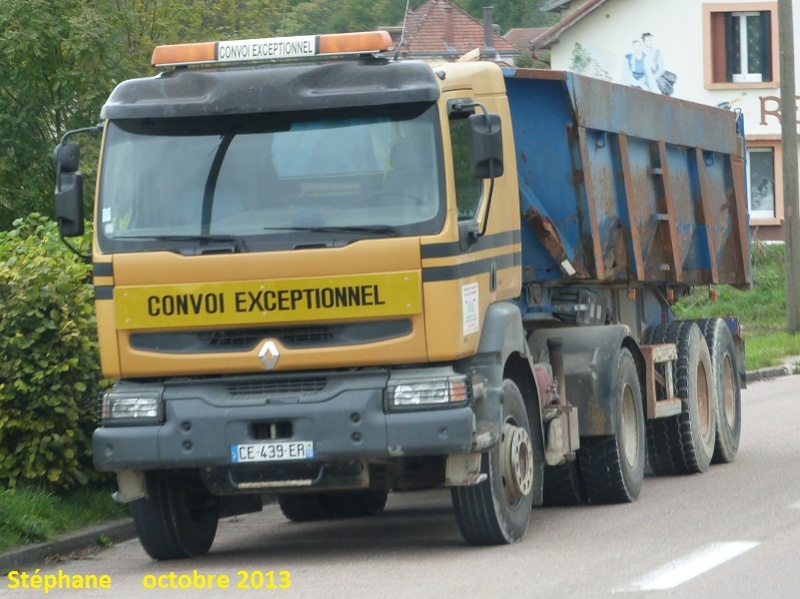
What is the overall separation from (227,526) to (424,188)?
3963 millimetres

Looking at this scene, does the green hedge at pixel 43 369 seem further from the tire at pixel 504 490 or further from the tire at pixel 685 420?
the tire at pixel 685 420

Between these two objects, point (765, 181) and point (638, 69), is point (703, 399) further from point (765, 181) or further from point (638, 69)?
point (638, 69)

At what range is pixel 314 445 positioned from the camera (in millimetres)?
8789

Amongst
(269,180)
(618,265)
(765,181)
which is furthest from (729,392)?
(765,181)

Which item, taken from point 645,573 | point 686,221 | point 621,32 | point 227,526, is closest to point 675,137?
point 686,221

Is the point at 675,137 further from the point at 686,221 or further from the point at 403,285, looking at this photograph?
the point at 403,285

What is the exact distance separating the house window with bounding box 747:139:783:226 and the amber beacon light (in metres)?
31.1

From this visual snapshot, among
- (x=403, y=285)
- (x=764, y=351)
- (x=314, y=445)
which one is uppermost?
(x=403, y=285)

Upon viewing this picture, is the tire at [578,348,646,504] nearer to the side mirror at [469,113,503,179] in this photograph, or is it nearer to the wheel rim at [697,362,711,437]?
the wheel rim at [697,362,711,437]

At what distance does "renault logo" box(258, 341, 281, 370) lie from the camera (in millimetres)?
8852

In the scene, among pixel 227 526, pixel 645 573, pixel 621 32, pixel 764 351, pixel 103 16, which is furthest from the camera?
pixel 621 32

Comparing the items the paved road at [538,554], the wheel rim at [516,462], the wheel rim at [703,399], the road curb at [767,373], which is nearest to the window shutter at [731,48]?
the road curb at [767,373]

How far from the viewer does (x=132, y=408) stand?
9039mm

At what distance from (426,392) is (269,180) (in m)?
1.45
